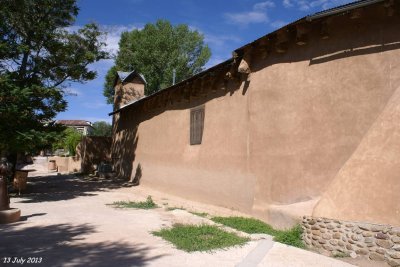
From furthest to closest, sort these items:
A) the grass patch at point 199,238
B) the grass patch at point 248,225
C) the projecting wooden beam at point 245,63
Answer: the projecting wooden beam at point 245,63 → the grass patch at point 248,225 → the grass patch at point 199,238

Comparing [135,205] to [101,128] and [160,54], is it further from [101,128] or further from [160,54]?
[101,128]

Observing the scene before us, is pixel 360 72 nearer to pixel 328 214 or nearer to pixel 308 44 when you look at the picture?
pixel 308 44

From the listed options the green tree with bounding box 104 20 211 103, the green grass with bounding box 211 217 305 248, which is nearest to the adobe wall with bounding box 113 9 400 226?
the green grass with bounding box 211 217 305 248

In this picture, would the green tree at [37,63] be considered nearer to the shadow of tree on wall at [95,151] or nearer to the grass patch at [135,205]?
the grass patch at [135,205]

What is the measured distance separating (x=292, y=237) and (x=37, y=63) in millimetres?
12670

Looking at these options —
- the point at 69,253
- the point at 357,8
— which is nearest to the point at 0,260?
the point at 69,253

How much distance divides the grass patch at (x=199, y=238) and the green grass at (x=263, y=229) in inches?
28.0

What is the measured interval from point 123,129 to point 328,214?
19.0 meters

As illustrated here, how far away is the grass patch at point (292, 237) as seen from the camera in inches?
280

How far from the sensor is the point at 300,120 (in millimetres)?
8531

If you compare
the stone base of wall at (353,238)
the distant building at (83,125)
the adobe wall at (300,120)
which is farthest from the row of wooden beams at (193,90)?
the distant building at (83,125)

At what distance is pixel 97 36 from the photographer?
57.3 ft

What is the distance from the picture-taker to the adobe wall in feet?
23.8

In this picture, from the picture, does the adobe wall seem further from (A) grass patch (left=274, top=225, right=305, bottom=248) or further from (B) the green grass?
(A) grass patch (left=274, top=225, right=305, bottom=248)
